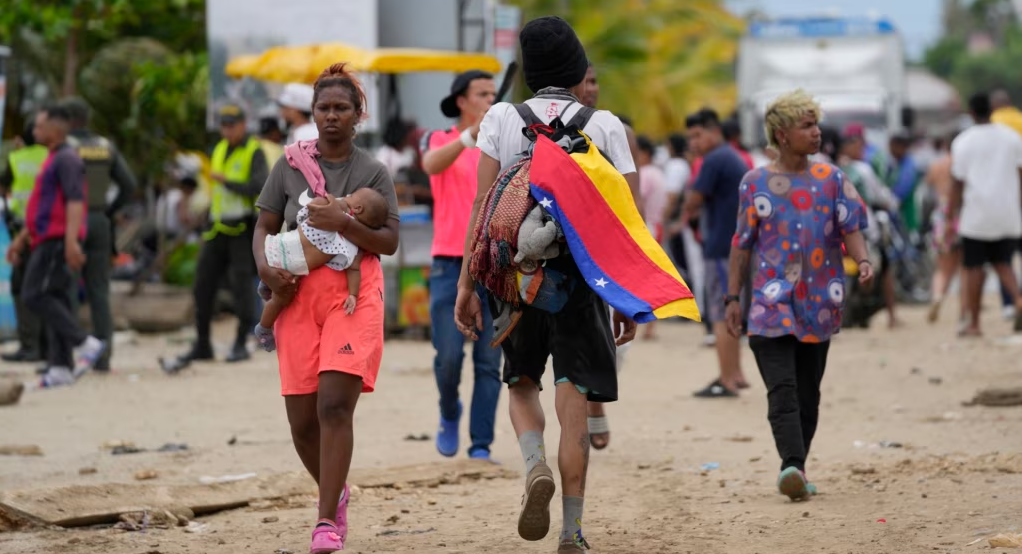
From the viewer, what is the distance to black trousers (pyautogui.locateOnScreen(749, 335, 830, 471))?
680cm

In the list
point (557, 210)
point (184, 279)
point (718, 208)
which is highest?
point (557, 210)

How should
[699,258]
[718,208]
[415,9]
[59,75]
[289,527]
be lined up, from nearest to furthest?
[289,527] → [718,208] → [699,258] → [415,9] → [59,75]

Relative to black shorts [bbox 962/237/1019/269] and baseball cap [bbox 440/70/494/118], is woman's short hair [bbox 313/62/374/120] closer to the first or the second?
baseball cap [bbox 440/70/494/118]

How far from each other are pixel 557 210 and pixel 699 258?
34.6 feet

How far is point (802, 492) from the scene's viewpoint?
671cm

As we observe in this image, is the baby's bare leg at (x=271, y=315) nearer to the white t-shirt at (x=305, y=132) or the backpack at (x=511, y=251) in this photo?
the backpack at (x=511, y=251)

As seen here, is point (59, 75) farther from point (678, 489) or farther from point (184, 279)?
point (678, 489)

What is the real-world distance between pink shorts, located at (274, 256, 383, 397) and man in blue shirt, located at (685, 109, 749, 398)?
5.29 meters

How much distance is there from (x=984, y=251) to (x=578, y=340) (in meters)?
9.26

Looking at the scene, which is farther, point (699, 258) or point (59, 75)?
point (59, 75)

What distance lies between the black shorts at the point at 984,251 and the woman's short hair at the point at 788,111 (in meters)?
7.34

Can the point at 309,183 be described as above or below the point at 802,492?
above

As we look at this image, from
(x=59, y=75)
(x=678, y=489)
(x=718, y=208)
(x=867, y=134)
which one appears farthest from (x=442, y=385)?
(x=867, y=134)

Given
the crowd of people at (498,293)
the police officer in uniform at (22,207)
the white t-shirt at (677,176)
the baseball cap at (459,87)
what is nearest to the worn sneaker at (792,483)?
the crowd of people at (498,293)
